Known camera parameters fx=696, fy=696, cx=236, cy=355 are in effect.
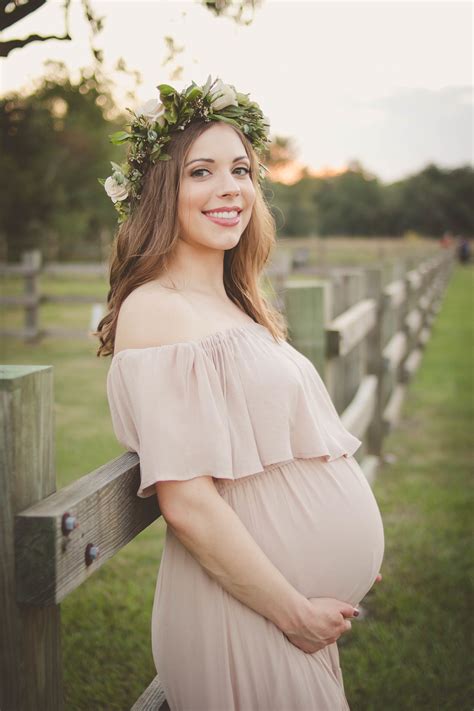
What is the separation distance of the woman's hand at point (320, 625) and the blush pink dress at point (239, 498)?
0.08 ft

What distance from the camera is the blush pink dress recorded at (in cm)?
161

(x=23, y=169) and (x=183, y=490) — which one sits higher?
(x=23, y=169)

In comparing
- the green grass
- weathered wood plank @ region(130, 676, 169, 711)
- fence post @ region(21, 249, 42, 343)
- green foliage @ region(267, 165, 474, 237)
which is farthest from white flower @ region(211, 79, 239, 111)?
green foliage @ region(267, 165, 474, 237)

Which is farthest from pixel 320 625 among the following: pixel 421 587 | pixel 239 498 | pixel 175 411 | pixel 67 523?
pixel 421 587

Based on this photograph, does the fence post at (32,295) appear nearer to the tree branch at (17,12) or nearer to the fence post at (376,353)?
the fence post at (376,353)

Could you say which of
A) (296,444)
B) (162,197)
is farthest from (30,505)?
(162,197)

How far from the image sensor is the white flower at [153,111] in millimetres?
1975

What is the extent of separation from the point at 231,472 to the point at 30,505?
53cm

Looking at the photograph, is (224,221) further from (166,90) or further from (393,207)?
(393,207)

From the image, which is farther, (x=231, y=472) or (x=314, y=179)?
(x=314, y=179)

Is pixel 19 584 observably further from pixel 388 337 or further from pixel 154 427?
pixel 388 337

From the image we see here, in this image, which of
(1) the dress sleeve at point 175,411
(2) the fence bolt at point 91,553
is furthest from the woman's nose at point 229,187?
(2) the fence bolt at point 91,553

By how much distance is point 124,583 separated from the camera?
12.3 ft

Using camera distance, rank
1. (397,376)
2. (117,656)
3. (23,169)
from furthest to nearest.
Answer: (23,169) < (397,376) < (117,656)
